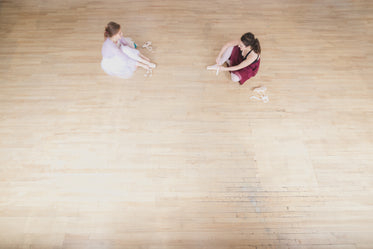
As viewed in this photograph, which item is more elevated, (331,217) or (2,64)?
(2,64)

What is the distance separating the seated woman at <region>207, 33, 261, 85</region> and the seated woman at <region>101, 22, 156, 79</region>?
3.25ft

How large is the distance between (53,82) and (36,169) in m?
1.22

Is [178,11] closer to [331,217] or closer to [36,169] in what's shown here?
[36,169]

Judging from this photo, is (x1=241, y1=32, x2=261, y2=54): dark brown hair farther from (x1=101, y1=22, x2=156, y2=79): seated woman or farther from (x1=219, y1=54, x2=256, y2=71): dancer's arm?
(x1=101, y1=22, x2=156, y2=79): seated woman

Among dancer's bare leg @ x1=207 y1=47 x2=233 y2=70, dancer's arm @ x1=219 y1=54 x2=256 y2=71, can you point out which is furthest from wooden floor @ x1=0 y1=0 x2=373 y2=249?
dancer's arm @ x1=219 y1=54 x2=256 y2=71

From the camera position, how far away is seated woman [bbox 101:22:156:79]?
2180mm

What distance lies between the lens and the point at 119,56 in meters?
2.40

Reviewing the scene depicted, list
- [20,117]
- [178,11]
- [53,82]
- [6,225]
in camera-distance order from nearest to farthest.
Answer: [6,225], [20,117], [53,82], [178,11]

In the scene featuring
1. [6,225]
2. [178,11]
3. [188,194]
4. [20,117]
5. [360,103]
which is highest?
[178,11]

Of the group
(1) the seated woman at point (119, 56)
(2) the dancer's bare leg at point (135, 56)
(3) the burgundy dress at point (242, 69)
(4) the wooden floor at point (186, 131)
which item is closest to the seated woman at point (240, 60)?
(3) the burgundy dress at point (242, 69)

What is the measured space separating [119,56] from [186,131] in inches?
49.1

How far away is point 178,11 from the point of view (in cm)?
327

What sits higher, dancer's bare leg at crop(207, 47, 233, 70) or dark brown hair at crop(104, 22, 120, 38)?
dark brown hair at crop(104, 22, 120, 38)

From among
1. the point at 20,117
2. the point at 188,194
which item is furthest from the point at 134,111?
the point at 20,117
